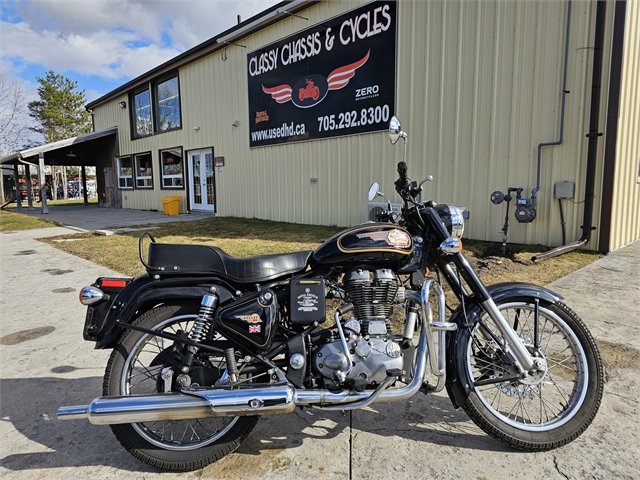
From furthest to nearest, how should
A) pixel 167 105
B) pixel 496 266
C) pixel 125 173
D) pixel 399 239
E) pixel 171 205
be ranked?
pixel 125 173, pixel 167 105, pixel 171 205, pixel 496 266, pixel 399 239

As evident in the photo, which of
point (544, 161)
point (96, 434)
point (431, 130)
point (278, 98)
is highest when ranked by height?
point (278, 98)

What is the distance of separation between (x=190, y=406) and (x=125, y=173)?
67.8 feet

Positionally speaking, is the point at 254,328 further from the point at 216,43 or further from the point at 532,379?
the point at 216,43

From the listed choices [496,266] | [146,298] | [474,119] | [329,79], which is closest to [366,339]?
[146,298]

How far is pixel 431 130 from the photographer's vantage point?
26.6ft

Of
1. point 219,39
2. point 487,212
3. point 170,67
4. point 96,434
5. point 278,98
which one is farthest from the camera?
point 170,67

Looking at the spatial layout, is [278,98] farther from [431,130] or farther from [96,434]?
[96,434]

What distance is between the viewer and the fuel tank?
78.0 inches

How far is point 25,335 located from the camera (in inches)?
150

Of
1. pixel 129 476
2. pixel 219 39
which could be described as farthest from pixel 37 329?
pixel 219 39

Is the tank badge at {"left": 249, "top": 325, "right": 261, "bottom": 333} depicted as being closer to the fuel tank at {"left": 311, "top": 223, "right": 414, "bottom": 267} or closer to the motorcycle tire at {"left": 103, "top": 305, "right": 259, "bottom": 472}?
the motorcycle tire at {"left": 103, "top": 305, "right": 259, "bottom": 472}

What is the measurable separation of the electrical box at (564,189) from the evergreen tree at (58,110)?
50.0 m

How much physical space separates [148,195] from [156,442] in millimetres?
17722

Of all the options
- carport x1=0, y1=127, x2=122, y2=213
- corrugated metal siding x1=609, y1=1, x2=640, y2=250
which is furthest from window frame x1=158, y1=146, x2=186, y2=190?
corrugated metal siding x1=609, y1=1, x2=640, y2=250
